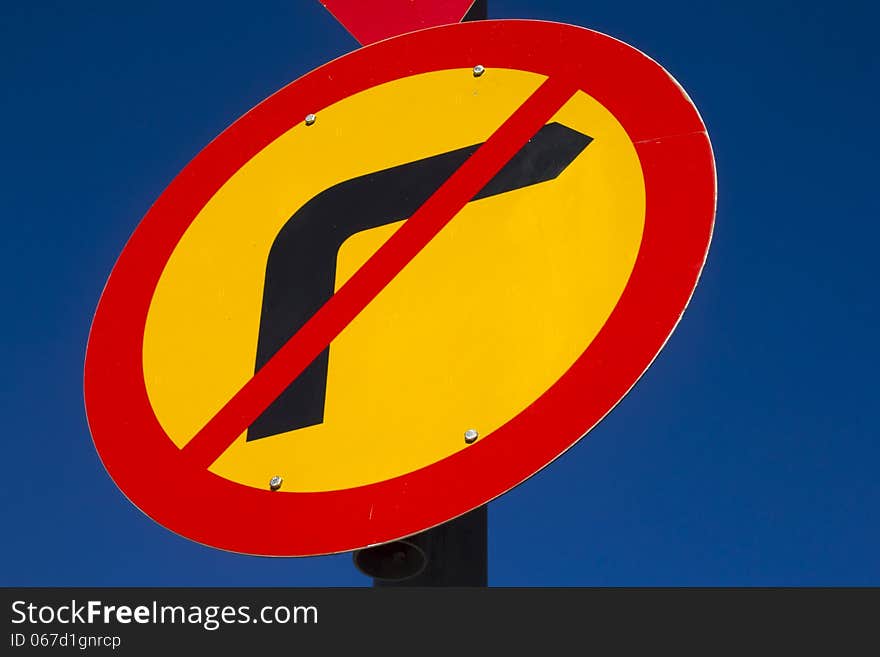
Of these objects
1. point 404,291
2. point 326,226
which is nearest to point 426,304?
point 404,291

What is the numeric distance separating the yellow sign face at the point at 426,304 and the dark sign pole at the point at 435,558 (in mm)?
66

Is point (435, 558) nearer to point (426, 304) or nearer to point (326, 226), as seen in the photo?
point (426, 304)

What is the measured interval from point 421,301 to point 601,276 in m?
0.19

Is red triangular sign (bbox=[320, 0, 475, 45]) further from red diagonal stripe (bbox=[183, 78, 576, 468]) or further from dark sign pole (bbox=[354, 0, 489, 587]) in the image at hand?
dark sign pole (bbox=[354, 0, 489, 587])

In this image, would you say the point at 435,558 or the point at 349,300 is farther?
the point at 349,300

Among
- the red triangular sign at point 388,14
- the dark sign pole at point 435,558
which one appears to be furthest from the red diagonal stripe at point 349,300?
the red triangular sign at point 388,14

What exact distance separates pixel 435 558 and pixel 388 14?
0.82 m

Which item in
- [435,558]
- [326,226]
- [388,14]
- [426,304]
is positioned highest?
[388,14]

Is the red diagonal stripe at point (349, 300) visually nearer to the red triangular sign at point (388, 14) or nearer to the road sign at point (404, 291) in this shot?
the road sign at point (404, 291)

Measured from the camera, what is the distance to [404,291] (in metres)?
1.27

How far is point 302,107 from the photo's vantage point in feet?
5.20

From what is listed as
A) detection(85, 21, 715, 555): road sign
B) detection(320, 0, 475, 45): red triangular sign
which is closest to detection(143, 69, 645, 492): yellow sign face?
detection(85, 21, 715, 555): road sign

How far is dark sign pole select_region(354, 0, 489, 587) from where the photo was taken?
1.13 meters

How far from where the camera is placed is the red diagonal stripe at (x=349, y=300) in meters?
1.27
